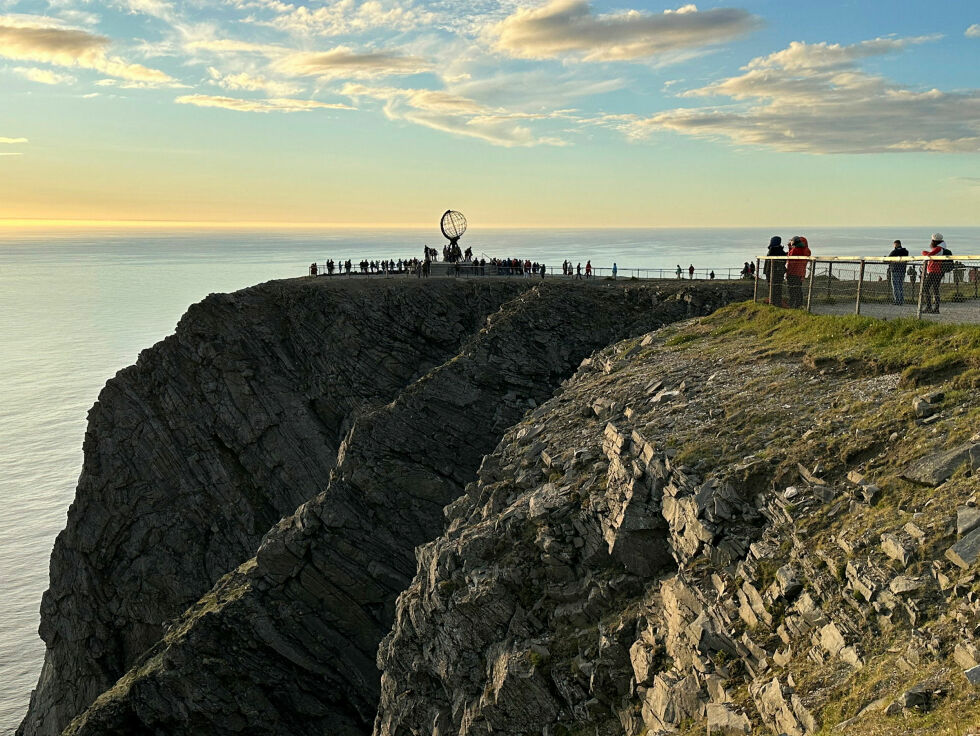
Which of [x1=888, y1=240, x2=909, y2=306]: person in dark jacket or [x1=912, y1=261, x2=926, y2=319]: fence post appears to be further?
[x1=888, y1=240, x2=909, y2=306]: person in dark jacket

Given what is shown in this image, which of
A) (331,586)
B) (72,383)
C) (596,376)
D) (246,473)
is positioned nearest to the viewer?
(596,376)

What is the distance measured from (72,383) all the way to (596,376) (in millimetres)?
100869

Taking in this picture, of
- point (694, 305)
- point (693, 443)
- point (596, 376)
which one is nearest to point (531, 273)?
point (694, 305)

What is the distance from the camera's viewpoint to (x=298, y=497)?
130 feet

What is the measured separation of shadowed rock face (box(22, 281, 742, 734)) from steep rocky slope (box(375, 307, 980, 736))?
7358mm

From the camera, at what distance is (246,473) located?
40750 mm

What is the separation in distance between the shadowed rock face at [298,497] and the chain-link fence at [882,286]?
Result: 33.5ft

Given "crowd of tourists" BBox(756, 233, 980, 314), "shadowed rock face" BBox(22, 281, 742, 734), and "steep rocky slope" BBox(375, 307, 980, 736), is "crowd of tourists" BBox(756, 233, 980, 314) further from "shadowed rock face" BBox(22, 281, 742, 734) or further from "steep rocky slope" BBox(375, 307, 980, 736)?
"shadowed rock face" BBox(22, 281, 742, 734)

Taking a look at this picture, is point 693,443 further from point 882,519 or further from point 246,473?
point 246,473

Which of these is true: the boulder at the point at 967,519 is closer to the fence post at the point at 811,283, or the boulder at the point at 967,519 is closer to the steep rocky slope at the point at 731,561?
the steep rocky slope at the point at 731,561

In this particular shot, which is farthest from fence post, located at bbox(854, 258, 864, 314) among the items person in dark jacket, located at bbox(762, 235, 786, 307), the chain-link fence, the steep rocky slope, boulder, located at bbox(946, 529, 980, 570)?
boulder, located at bbox(946, 529, 980, 570)

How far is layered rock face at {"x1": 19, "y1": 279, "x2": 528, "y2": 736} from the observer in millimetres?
38938

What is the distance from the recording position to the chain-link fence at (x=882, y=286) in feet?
57.7

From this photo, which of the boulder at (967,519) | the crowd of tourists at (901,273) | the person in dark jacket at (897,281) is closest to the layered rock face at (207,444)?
the crowd of tourists at (901,273)
